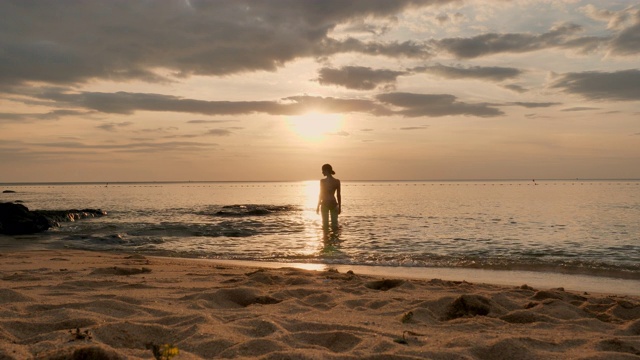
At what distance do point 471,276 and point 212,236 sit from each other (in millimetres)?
12687

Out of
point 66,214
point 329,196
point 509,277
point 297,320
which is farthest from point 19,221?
point 509,277

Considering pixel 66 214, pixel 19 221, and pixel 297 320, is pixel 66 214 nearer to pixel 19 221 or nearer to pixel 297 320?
pixel 19 221

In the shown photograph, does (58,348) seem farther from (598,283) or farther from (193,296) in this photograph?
(598,283)

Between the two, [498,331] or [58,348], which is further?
[498,331]

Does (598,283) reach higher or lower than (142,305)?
lower

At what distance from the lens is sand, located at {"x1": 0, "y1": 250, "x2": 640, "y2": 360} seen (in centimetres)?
405

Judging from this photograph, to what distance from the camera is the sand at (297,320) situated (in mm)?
4047

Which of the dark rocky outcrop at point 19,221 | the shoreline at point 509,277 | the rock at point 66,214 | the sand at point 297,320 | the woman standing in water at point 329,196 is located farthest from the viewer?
the rock at point 66,214

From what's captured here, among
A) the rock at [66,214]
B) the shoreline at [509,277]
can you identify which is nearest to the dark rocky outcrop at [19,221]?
the rock at [66,214]

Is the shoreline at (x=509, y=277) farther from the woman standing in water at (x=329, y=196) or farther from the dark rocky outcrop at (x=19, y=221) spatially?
the dark rocky outcrop at (x=19, y=221)

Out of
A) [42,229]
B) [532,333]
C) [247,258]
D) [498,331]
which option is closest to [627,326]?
[532,333]

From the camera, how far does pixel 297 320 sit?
514 cm

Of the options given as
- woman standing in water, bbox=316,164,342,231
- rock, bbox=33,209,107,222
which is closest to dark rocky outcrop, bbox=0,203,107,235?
rock, bbox=33,209,107,222

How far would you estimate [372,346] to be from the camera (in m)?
4.16
